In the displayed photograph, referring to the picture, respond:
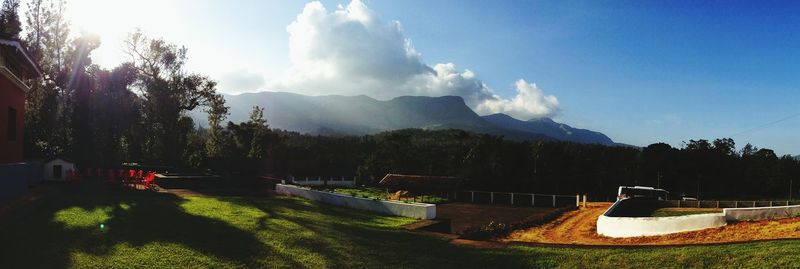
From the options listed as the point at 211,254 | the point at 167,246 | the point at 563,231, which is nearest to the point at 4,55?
the point at 167,246

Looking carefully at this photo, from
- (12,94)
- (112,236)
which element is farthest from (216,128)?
(112,236)

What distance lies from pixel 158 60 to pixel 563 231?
157 feet

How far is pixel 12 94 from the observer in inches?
770

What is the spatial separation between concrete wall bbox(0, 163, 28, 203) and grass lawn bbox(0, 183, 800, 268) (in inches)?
99.3

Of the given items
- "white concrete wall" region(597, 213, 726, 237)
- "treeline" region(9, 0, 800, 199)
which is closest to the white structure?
"treeline" region(9, 0, 800, 199)

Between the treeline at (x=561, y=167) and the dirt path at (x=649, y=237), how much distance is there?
20.3 meters

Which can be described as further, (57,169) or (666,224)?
(57,169)

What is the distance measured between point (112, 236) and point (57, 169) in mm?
23583

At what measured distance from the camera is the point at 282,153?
62.9 meters

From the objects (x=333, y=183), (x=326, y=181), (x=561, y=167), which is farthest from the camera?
(x=561, y=167)

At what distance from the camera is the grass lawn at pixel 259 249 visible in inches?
Result: 390

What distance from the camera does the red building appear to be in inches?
711

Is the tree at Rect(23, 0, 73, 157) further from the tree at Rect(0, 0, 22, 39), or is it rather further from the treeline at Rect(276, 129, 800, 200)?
the treeline at Rect(276, 129, 800, 200)

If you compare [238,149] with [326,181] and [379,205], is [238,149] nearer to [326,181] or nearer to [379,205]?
[326,181]
